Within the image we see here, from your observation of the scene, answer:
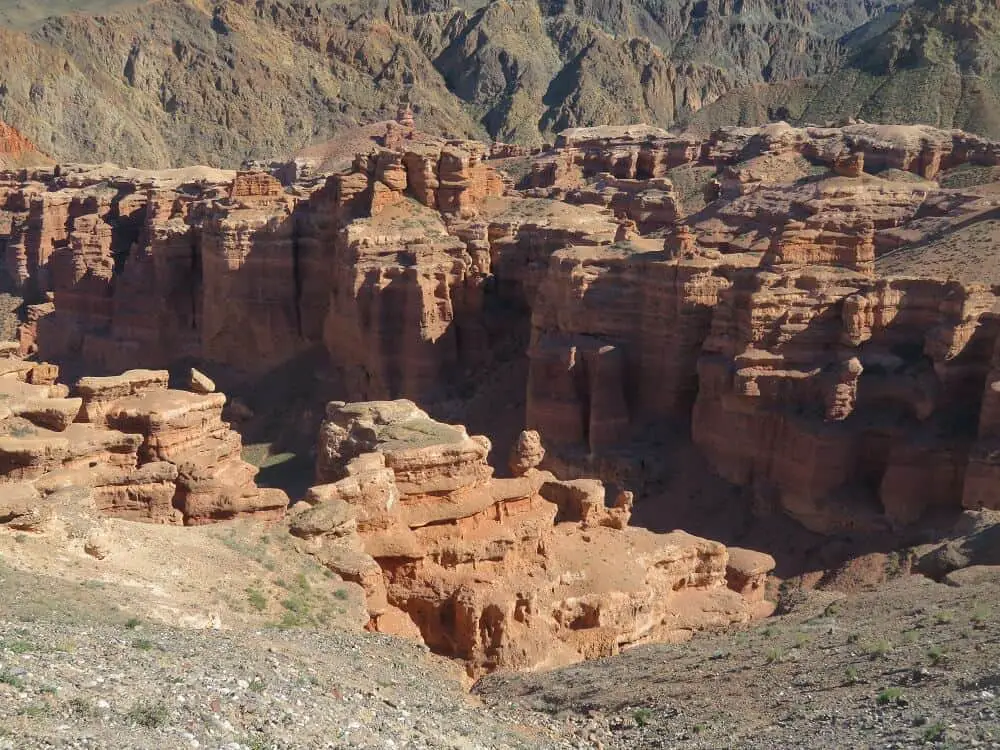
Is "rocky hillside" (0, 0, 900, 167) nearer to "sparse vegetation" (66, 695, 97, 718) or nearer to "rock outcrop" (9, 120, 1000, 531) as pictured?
"rock outcrop" (9, 120, 1000, 531)

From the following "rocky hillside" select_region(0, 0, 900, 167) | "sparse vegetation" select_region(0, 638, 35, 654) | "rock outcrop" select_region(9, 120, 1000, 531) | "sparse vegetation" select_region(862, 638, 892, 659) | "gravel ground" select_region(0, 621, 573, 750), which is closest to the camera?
"gravel ground" select_region(0, 621, 573, 750)

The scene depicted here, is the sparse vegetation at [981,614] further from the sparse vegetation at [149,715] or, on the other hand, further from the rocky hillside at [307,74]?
the rocky hillside at [307,74]

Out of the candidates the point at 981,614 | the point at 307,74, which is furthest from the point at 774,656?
the point at 307,74

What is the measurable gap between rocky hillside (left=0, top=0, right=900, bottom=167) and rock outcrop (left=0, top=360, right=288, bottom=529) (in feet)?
331

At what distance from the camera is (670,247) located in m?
38.4

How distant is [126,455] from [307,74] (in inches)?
5105

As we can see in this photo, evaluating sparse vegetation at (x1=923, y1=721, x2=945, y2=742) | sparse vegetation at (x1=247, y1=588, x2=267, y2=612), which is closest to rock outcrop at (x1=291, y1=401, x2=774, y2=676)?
sparse vegetation at (x1=247, y1=588, x2=267, y2=612)

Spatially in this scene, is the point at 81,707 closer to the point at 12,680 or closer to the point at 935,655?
the point at 12,680

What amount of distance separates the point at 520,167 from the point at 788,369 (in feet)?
201

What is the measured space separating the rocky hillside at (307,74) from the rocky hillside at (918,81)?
3548 centimetres

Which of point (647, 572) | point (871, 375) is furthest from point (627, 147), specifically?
point (647, 572)

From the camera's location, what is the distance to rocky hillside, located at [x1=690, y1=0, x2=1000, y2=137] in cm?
10112

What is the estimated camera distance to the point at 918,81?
4149 inches

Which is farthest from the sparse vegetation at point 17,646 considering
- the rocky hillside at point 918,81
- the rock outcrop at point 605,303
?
the rocky hillside at point 918,81
